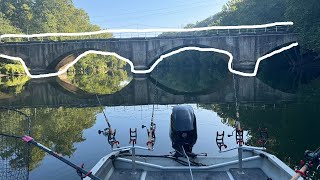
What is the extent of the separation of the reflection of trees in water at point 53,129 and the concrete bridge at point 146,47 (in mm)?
25623

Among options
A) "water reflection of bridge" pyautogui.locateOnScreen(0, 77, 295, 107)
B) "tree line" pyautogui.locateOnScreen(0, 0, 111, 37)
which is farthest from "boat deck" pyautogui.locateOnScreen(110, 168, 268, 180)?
"tree line" pyautogui.locateOnScreen(0, 0, 111, 37)

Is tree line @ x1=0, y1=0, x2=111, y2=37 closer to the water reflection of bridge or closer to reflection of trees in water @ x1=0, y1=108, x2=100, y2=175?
the water reflection of bridge

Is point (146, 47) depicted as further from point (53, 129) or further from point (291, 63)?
point (53, 129)

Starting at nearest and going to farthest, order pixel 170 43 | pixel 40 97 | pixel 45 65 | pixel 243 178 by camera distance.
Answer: pixel 243 178 < pixel 40 97 < pixel 170 43 < pixel 45 65

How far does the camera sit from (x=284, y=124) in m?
17.3

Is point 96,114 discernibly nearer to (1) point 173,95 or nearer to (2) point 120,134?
(2) point 120,134

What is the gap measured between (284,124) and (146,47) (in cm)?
3348

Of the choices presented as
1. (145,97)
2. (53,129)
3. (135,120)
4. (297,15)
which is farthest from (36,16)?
(53,129)

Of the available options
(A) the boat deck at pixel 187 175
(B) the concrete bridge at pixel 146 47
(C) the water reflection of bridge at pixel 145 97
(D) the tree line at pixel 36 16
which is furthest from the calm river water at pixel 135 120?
(D) the tree line at pixel 36 16

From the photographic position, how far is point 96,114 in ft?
73.4

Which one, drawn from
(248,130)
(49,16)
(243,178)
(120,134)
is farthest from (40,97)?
(49,16)

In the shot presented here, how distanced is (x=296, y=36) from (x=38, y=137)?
124 ft

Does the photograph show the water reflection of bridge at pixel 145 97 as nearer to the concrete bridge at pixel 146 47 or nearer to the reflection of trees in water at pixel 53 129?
the reflection of trees in water at pixel 53 129

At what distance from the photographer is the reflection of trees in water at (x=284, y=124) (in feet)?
43.0
